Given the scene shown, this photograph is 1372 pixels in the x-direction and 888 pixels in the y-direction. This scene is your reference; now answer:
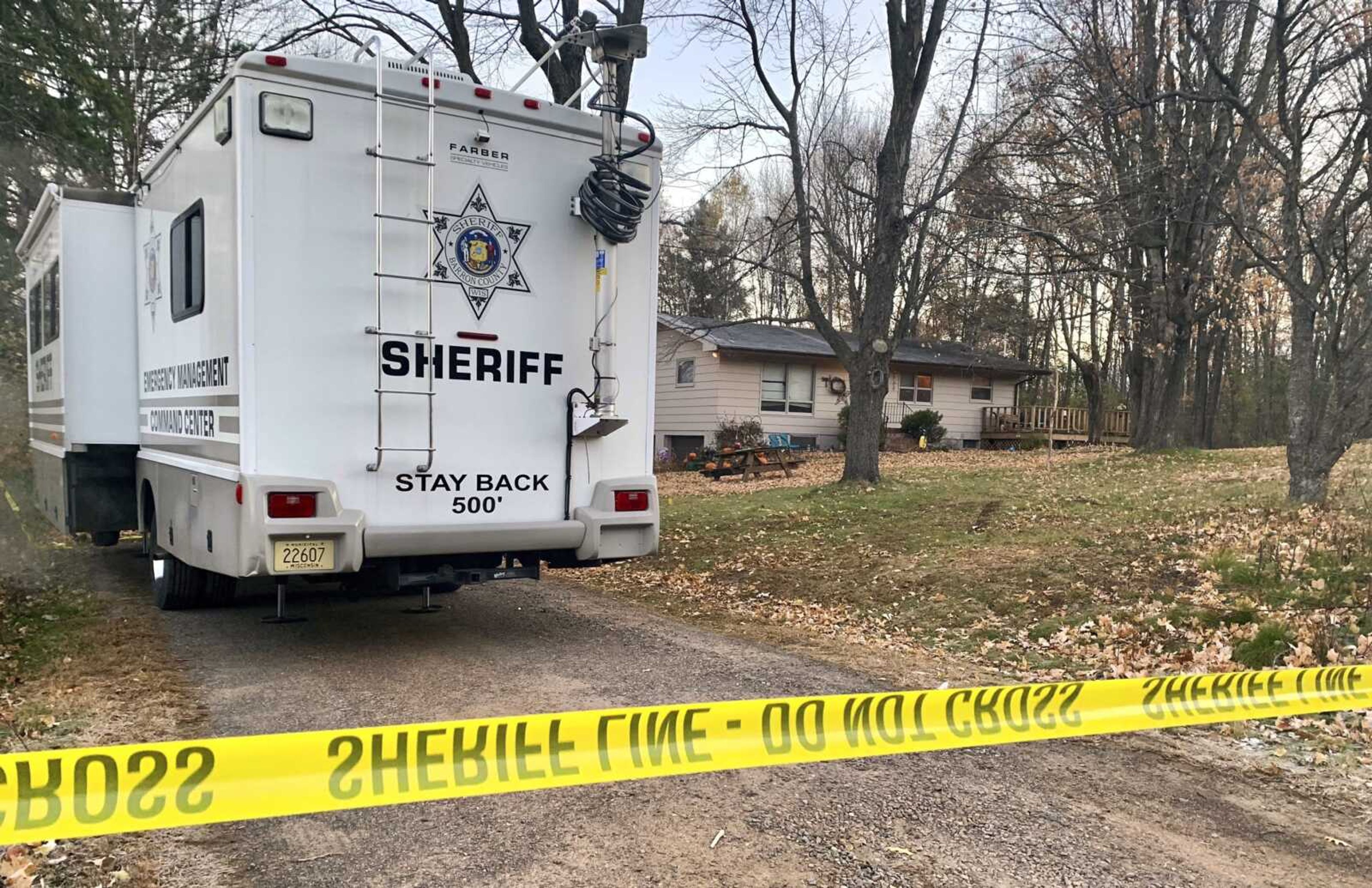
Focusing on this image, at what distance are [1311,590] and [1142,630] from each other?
136 cm

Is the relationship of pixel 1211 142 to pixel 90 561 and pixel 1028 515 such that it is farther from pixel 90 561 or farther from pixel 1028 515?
pixel 90 561

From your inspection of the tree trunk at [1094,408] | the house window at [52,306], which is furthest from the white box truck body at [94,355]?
the tree trunk at [1094,408]

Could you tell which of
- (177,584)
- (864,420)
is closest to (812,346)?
(864,420)

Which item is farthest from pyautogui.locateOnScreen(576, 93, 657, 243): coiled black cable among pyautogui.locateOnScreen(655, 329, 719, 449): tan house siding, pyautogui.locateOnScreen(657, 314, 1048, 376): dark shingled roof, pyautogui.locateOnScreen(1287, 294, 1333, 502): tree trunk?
pyautogui.locateOnScreen(655, 329, 719, 449): tan house siding

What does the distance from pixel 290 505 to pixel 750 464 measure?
637 inches

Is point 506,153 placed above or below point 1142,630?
above

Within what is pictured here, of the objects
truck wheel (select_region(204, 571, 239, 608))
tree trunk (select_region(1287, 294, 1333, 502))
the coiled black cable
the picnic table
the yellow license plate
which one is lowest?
truck wheel (select_region(204, 571, 239, 608))

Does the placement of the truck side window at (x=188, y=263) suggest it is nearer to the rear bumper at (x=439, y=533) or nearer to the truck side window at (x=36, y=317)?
the rear bumper at (x=439, y=533)

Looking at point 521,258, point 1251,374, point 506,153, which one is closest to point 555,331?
point 521,258

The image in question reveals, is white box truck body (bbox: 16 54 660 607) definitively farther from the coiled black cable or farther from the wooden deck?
the wooden deck

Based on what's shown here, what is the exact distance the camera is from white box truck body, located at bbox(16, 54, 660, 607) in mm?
5309

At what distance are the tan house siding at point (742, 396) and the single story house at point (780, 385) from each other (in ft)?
0.09

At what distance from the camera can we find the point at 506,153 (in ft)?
19.5

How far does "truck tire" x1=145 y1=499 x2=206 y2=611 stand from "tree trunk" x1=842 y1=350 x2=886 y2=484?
1015 cm
